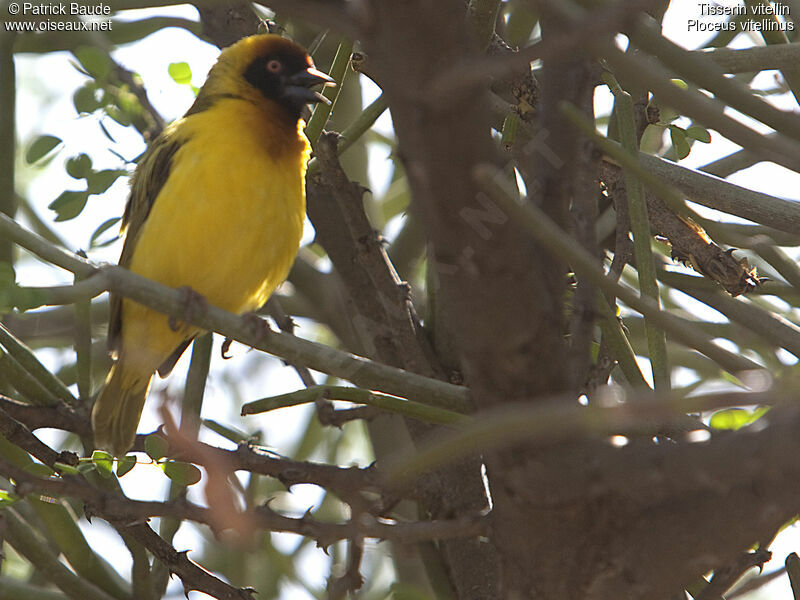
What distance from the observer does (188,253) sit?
10.6ft

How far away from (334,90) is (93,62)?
3.46 ft

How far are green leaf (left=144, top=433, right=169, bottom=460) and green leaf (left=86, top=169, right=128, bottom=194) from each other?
1089 mm

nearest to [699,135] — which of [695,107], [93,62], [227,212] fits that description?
[695,107]

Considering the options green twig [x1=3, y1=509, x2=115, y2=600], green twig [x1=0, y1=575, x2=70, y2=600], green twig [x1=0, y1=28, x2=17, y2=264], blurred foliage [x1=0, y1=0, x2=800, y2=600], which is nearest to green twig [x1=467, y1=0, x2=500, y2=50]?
blurred foliage [x1=0, y1=0, x2=800, y2=600]

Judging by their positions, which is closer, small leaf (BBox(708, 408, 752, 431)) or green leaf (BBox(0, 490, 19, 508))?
small leaf (BBox(708, 408, 752, 431))

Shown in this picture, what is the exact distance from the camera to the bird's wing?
333 centimetres

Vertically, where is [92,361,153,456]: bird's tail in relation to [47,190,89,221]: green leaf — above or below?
below

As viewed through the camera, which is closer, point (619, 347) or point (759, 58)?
point (619, 347)

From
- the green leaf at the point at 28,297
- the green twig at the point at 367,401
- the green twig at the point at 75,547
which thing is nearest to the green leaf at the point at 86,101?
the green twig at the point at 75,547

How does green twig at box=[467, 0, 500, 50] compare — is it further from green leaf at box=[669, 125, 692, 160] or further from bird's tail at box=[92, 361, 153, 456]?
bird's tail at box=[92, 361, 153, 456]

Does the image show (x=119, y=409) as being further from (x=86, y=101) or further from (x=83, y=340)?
(x=86, y=101)

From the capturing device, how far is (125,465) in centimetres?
242

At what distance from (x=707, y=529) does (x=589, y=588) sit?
25cm


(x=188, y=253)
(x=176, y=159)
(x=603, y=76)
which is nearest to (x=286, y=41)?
(x=176, y=159)
